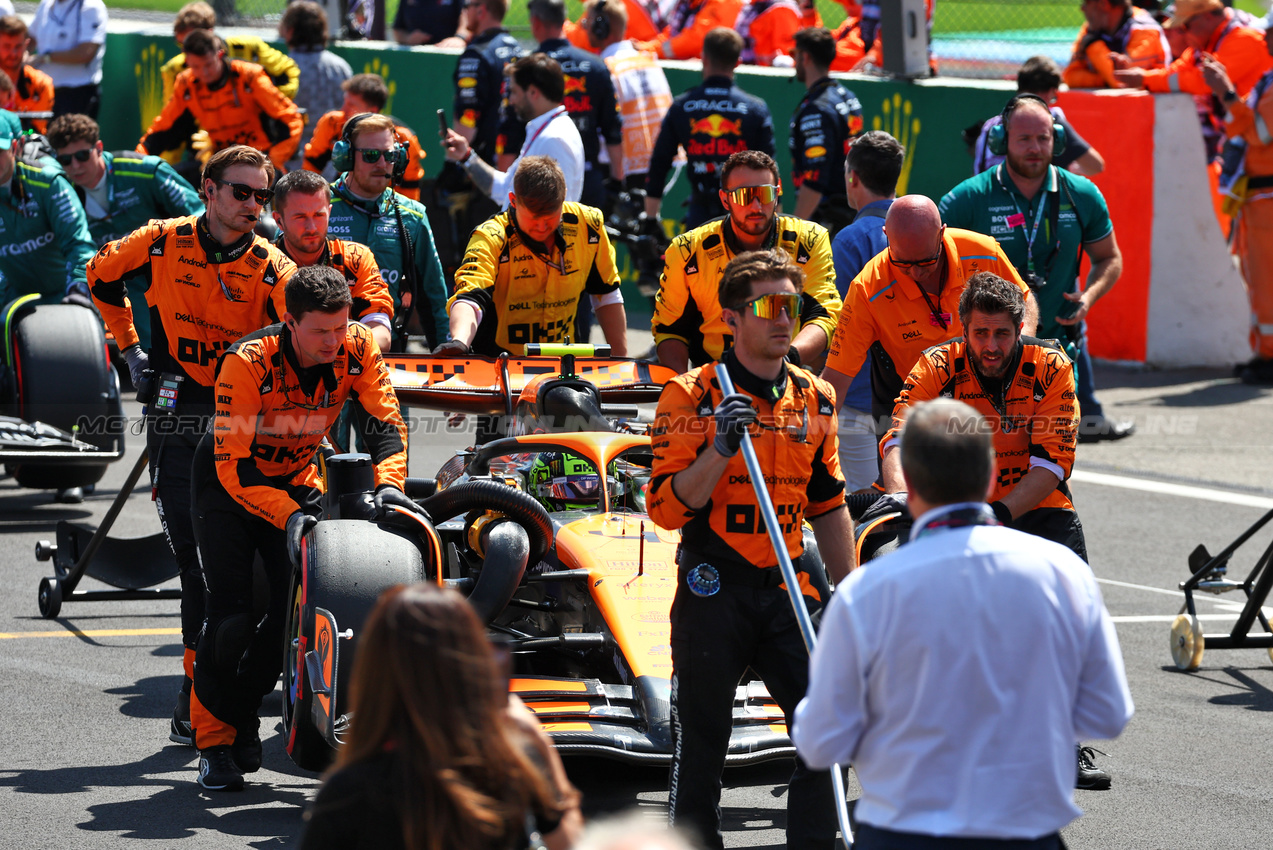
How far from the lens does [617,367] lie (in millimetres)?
7641

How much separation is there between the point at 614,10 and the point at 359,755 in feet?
39.6

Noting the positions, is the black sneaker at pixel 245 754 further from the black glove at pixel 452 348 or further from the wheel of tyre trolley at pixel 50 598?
the wheel of tyre trolley at pixel 50 598

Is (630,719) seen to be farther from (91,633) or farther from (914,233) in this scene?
(91,633)

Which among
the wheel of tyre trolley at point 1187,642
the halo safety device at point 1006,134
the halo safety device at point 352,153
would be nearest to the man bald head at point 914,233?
the halo safety device at point 1006,134

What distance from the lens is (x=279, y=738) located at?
701cm

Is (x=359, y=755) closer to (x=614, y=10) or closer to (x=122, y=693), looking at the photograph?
(x=122, y=693)

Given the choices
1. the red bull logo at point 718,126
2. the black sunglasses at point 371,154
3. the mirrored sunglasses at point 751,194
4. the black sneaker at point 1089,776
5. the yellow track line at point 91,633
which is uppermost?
the red bull logo at point 718,126

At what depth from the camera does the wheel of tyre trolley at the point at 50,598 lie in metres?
8.41

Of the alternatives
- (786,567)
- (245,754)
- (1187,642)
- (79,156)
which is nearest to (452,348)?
(245,754)

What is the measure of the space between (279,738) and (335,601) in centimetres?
158

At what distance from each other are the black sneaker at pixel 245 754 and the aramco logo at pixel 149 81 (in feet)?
47.3

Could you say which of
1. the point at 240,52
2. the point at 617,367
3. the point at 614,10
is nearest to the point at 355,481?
the point at 617,367

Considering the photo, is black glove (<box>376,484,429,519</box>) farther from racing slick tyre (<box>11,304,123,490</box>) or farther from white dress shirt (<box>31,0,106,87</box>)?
white dress shirt (<box>31,0,106,87</box>)

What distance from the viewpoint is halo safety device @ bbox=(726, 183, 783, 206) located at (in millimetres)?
7469
